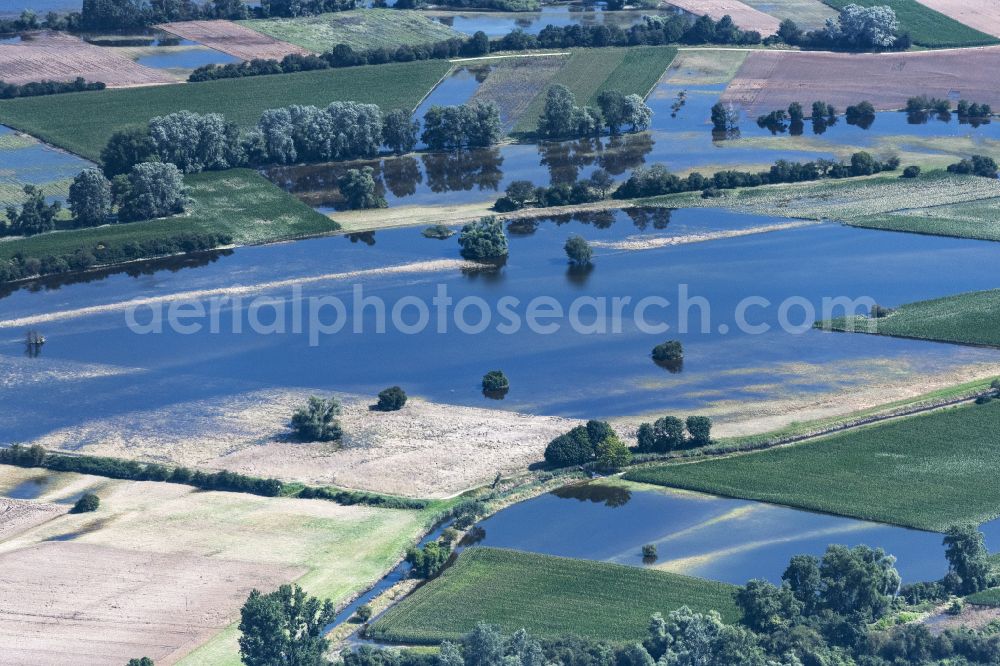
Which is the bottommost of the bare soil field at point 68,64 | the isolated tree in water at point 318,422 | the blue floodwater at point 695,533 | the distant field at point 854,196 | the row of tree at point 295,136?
the blue floodwater at point 695,533

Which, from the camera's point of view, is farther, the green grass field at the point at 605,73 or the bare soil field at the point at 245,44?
the bare soil field at the point at 245,44

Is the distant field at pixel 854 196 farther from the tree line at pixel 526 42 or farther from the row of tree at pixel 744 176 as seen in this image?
the tree line at pixel 526 42

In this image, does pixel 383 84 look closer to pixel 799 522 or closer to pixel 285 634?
pixel 799 522

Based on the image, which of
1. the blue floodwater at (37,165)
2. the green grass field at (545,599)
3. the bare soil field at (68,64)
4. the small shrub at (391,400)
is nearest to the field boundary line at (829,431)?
the green grass field at (545,599)

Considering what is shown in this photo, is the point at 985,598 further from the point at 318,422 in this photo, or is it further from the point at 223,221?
the point at 223,221

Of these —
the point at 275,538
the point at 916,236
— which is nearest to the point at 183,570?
the point at 275,538

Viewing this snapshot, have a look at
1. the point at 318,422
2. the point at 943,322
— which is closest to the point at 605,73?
the point at 943,322

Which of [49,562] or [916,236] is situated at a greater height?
[916,236]
